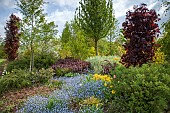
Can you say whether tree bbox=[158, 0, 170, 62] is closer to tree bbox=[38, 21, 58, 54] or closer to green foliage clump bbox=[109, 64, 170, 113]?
green foliage clump bbox=[109, 64, 170, 113]

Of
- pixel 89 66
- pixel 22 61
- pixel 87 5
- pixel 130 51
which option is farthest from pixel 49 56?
pixel 130 51

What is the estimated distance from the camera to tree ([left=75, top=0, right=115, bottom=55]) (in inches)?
615

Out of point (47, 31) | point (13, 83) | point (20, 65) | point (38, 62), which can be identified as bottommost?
point (13, 83)

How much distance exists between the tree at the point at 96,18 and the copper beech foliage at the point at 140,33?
7868 millimetres

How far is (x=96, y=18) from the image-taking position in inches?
613

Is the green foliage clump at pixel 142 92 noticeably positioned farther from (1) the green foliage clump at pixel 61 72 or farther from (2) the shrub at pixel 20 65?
(2) the shrub at pixel 20 65

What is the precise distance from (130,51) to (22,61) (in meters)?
7.84

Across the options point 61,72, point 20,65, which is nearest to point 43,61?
point 20,65

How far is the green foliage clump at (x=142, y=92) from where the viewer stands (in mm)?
4566

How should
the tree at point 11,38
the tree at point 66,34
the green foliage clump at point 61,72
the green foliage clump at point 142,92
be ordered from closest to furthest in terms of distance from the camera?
the green foliage clump at point 142,92 → the green foliage clump at point 61,72 → the tree at point 11,38 → the tree at point 66,34

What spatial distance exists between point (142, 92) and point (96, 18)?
37.1ft

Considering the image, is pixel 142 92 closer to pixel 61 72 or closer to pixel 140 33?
pixel 140 33

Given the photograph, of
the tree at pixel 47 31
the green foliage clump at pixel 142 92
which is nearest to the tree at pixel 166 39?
the green foliage clump at pixel 142 92

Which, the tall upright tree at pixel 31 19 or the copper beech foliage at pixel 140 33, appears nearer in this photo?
the copper beech foliage at pixel 140 33
